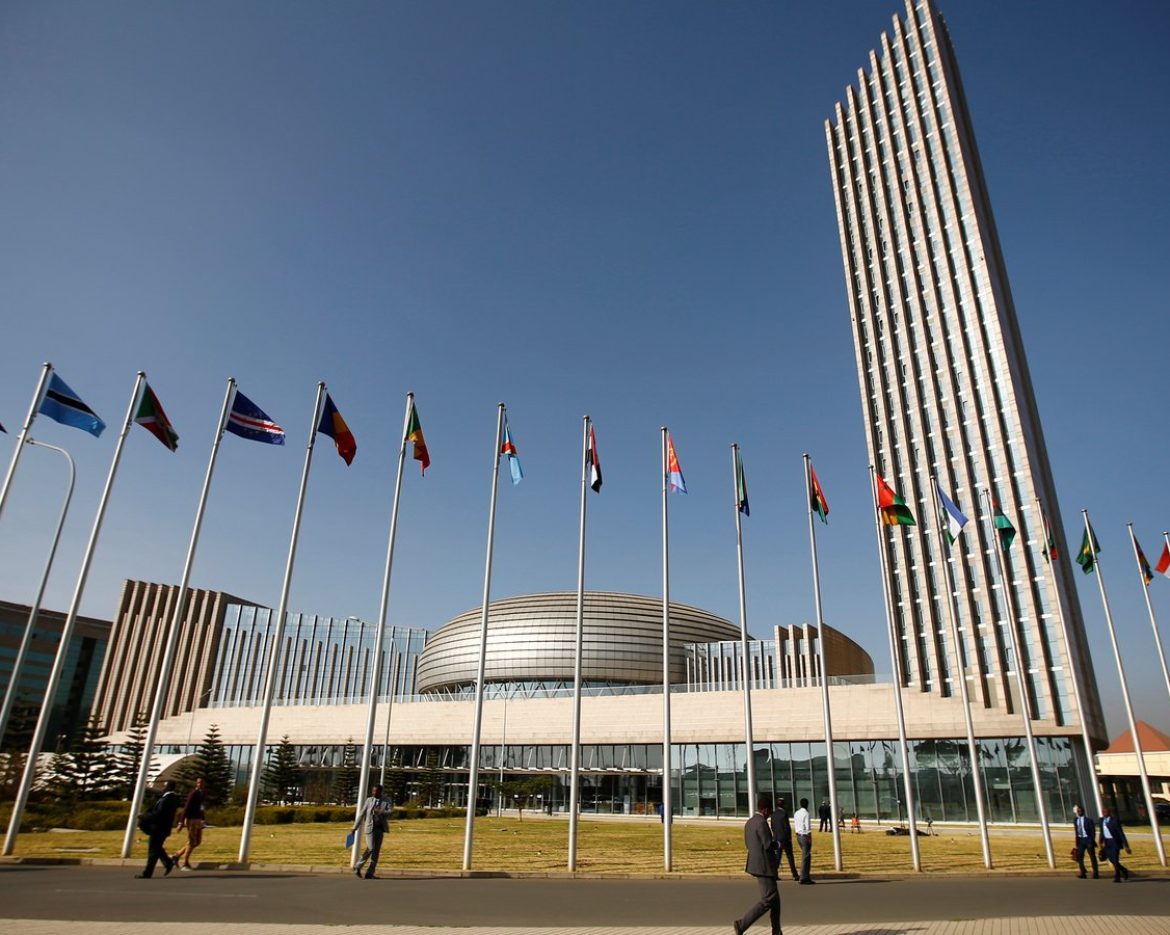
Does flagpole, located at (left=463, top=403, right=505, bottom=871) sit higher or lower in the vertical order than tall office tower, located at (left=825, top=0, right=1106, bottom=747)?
lower

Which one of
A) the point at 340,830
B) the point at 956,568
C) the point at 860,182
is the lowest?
the point at 340,830

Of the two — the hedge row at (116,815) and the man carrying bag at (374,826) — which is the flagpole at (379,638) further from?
the hedge row at (116,815)

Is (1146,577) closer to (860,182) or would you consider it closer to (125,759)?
(860,182)

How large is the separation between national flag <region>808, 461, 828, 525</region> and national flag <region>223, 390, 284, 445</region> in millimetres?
16332

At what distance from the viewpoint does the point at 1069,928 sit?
1167 cm

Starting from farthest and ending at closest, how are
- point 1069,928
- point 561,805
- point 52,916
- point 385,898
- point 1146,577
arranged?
point 561,805
point 1146,577
point 385,898
point 1069,928
point 52,916

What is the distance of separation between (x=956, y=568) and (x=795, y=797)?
18.3 metres

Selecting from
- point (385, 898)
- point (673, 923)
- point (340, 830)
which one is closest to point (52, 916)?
point (385, 898)

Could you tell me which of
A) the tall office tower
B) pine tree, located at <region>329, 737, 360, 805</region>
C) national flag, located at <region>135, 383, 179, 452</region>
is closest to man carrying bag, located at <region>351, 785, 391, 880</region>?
national flag, located at <region>135, 383, 179, 452</region>

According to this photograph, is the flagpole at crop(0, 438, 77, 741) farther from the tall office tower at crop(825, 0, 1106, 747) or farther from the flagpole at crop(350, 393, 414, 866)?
the tall office tower at crop(825, 0, 1106, 747)

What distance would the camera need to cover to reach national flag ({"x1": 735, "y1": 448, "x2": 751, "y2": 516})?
2459 centimetres

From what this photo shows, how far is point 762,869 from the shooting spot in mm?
10195

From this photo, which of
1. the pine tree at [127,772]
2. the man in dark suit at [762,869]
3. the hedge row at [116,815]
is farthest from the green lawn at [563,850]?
the pine tree at [127,772]

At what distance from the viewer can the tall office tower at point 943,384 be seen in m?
47.2
